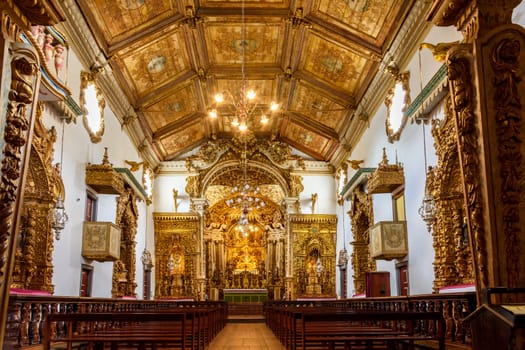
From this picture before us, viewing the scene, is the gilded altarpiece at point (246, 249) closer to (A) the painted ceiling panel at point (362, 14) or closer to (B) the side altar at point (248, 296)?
(B) the side altar at point (248, 296)

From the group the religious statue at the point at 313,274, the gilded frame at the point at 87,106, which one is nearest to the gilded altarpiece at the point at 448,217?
the gilded frame at the point at 87,106

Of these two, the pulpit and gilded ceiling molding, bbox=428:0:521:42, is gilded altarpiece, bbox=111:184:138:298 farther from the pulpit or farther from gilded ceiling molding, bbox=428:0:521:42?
the pulpit

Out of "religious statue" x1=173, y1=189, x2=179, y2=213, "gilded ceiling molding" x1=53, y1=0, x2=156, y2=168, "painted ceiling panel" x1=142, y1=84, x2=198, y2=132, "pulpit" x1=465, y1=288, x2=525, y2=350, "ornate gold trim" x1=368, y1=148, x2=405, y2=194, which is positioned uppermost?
"painted ceiling panel" x1=142, y1=84, x2=198, y2=132

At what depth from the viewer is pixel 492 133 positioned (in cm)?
430

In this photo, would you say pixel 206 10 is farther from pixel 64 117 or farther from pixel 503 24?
pixel 503 24

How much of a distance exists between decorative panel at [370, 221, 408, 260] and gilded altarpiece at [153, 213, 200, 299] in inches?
415

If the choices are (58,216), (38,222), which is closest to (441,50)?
(58,216)

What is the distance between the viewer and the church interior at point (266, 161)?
429 cm

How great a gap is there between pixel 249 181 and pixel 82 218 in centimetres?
1104

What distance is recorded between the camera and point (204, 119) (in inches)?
842

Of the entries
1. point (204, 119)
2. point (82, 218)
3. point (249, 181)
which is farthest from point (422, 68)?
point (249, 181)

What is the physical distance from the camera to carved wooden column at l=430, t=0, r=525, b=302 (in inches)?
164

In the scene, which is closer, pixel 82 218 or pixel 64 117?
pixel 64 117

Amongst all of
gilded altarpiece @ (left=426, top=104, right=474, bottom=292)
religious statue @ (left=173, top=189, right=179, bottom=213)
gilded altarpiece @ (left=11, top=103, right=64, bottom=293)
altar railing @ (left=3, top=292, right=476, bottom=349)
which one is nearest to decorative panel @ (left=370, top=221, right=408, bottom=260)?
gilded altarpiece @ (left=426, top=104, right=474, bottom=292)
